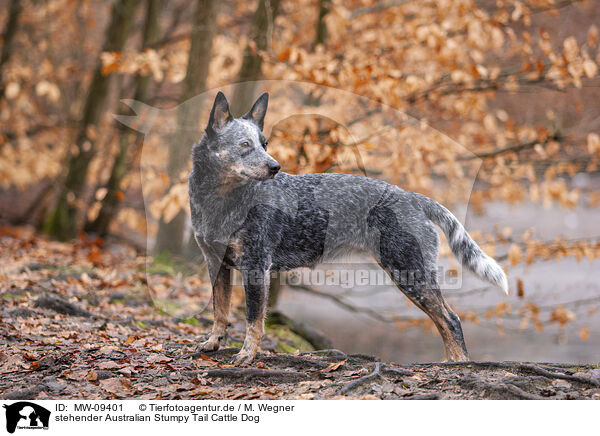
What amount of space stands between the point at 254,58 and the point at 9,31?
9792 millimetres

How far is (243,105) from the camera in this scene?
8016 mm

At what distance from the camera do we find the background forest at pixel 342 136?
7828 millimetres

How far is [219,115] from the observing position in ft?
15.4

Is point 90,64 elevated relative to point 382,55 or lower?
elevated

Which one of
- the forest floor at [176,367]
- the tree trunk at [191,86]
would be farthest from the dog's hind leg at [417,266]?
the tree trunk at [191,86]

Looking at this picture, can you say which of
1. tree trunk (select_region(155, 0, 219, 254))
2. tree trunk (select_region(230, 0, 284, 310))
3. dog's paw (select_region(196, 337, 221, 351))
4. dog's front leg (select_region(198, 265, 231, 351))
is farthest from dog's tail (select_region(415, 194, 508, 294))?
tree trunk (select_region(155, 0, 219, 254))

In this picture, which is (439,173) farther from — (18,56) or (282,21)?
(18,56)

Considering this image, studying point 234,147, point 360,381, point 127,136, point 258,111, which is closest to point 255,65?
point 258,111

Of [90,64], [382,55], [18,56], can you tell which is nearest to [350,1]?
[382,55]

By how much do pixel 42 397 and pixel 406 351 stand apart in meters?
9.95

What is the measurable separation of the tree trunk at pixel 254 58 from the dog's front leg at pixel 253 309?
3.79 metres

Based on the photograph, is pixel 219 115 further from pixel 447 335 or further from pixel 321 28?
pixel 321 28
